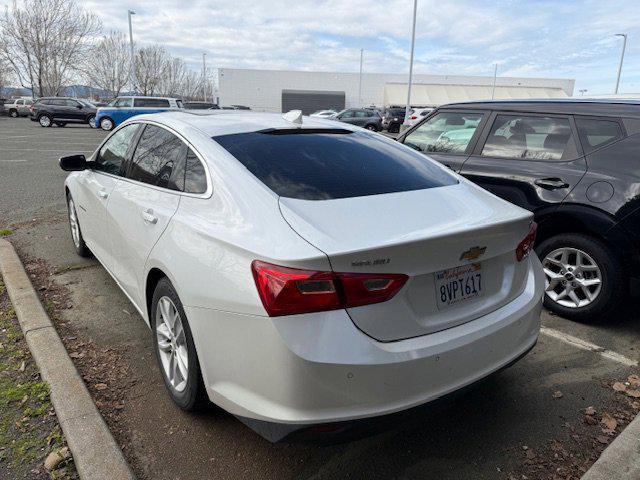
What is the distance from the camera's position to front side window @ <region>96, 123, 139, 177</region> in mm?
3707

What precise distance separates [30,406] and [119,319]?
1.15 metres

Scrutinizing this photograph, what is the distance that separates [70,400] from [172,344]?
646 mm

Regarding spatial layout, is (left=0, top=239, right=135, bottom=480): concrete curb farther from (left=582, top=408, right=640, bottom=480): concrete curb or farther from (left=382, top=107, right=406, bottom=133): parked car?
(left=382, top=107, right=406, bottom=133): parked car

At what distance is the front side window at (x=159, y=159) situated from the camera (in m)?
2.86

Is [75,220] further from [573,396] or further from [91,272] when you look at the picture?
[573,396]

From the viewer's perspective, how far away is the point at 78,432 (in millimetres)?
2479

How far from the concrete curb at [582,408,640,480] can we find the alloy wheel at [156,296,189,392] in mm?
1995

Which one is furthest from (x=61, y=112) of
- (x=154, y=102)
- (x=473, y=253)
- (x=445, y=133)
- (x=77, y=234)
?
(x=473, y=253)

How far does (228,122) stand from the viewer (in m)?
3.09

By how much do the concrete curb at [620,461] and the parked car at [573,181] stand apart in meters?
1.57

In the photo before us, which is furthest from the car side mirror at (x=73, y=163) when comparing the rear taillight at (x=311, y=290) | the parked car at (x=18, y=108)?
the parked car at (x=18, y=108)

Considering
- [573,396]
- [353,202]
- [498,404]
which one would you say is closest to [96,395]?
[353,202]

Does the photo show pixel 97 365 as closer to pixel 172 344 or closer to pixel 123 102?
pixel 172 344

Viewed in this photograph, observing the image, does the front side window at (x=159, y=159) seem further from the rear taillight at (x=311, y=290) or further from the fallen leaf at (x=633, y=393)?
the fallen leaf at (x=633, y=393)
